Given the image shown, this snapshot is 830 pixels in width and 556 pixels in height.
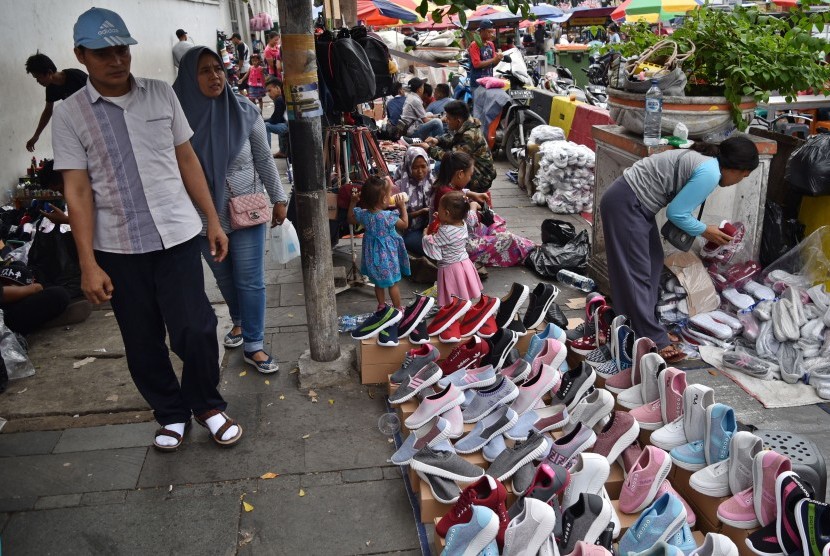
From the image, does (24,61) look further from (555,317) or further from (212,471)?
(555,317)

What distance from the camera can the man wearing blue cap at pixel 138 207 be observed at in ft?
9.36

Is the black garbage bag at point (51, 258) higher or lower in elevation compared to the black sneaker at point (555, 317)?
higher

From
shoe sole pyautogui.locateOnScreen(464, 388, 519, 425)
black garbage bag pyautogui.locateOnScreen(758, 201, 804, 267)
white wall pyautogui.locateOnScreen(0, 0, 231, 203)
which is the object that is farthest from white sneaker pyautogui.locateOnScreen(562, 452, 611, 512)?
white wall pyautogui.locateOnScreen(0, 0, 231, 203)

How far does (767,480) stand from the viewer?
2.38m

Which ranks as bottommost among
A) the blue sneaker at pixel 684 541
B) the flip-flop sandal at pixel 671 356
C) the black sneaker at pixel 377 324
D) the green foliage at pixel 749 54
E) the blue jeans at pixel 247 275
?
the flip-flop sandal at pixel 671 356

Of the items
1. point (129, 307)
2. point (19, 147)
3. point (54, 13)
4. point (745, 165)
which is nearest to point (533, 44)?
point (54, 13)

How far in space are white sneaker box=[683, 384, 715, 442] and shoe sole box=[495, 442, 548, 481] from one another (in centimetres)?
60

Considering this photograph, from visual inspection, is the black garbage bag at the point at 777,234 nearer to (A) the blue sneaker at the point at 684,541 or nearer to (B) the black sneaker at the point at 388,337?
(B) the black sneaker at the point at 388,337

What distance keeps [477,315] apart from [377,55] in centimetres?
266

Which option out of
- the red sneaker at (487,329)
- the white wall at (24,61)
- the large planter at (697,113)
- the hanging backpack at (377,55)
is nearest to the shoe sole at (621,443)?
the red sneaker at (487,329)

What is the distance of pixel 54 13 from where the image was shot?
8.52 m

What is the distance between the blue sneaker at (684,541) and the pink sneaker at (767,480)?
0.27 metres

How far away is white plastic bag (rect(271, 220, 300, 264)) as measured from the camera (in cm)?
451

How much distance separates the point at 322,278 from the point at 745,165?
98.3 inches
